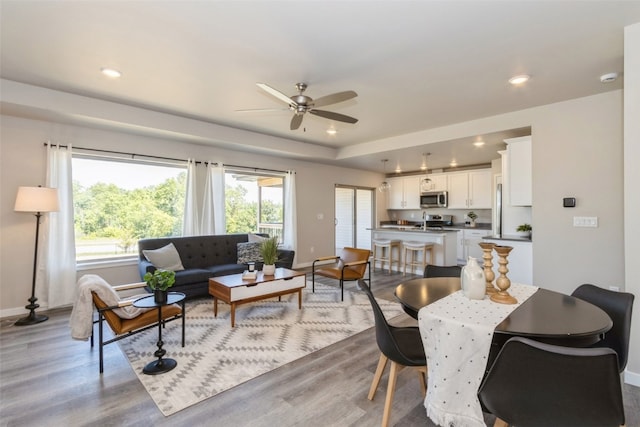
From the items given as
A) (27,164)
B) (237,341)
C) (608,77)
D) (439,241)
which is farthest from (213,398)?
(439,241)

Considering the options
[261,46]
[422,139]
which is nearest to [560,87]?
[422,139]

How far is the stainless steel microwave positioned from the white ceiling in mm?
4036

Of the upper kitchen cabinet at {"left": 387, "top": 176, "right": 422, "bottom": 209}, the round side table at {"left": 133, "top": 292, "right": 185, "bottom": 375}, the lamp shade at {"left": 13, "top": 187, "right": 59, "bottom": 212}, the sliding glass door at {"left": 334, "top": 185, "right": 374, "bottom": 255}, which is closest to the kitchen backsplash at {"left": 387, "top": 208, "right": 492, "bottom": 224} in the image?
the upper kitchen cabinet at {"left": 387, "top": 176, "right": 422, "bottom": 209}

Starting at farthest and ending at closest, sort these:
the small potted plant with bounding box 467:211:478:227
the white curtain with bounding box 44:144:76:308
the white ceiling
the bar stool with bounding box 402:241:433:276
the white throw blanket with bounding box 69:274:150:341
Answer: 1. the small potted plant with bounding box 467:211:478:227
2. the bar stool with bounding box 402:241:433:276
3. the white curtain with bounding box 44:144:76:308
4. the white throw blanket with bounding box 69:274:150:341
5. the white ceiling

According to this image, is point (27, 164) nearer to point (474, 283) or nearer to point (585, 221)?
point (474, 283)

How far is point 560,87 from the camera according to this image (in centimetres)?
334

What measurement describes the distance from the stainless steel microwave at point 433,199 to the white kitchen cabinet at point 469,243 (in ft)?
2.90

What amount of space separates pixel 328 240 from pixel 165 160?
4.00 m

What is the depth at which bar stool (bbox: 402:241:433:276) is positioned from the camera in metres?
5.97

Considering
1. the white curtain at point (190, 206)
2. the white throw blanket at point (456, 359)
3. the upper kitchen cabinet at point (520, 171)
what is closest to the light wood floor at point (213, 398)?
the white throw blanket at point (456, 359)

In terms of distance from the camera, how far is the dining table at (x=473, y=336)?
4.83 ft

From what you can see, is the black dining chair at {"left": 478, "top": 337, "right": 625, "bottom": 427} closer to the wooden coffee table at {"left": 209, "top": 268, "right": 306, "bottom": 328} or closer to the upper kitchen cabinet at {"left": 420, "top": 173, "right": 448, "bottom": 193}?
the wooden coffee table at {"left": 209, "top": 268, "right": 306, "bottom": 328}

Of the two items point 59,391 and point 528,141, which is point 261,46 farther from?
point 528,141

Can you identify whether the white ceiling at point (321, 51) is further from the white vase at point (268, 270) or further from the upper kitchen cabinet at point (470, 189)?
Result: the upper kitchen cabinet at point (470, 189)
